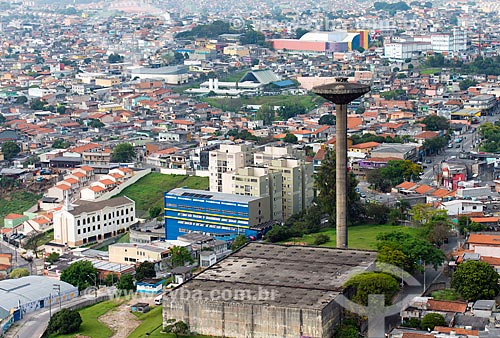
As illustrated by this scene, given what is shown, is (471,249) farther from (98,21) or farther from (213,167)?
(98,21)

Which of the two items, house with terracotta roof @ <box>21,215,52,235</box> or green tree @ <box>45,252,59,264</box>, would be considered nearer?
green tree @ <box>45,252,59,264</box>

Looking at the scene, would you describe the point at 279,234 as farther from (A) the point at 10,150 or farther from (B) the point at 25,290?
(A) the point at 10,150

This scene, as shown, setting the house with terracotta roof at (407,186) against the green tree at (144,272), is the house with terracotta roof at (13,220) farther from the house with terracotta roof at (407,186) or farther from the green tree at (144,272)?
the house with terracotta roof at (407,186)

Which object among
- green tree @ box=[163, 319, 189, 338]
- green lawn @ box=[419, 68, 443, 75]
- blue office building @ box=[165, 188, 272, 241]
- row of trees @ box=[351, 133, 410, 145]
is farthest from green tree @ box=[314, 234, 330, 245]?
green lawn @ box=[419, 68, 443, 75]

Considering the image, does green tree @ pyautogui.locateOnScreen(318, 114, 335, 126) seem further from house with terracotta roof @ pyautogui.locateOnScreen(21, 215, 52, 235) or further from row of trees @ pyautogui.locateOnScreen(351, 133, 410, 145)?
house with terracotta roof @ pyautogui.locateOnScreen(21, 215, 52, 235)

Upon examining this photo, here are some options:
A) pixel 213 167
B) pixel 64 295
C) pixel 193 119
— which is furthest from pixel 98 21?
pixel 64 295
